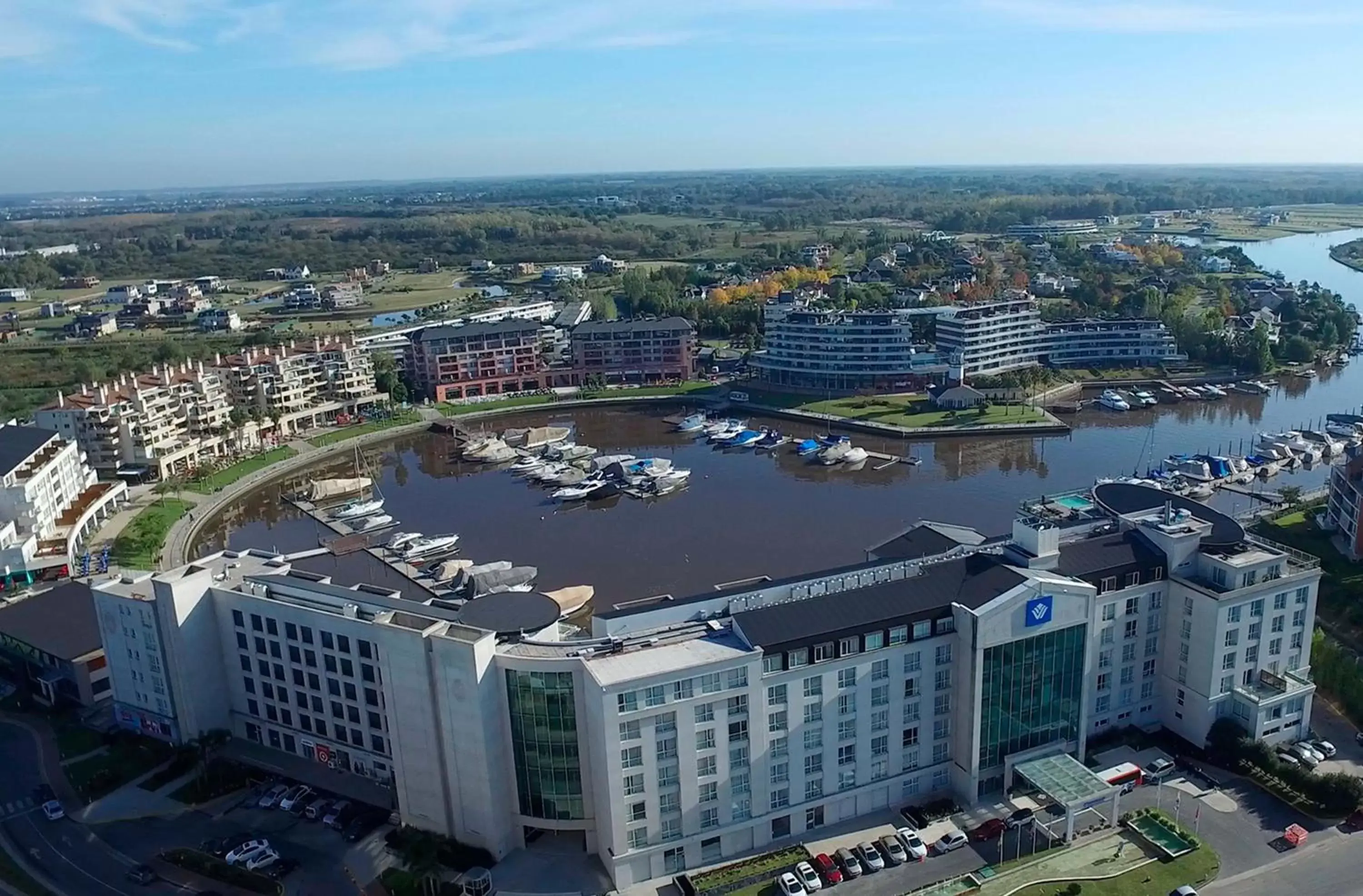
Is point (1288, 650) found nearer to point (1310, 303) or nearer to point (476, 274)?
point (1310, 303)

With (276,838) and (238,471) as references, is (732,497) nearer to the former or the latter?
(238,471)

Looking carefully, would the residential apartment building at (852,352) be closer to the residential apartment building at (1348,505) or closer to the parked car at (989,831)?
the residential apartment building at (1348,505)

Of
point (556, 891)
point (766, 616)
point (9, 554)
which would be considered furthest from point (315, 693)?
point (9, 554)

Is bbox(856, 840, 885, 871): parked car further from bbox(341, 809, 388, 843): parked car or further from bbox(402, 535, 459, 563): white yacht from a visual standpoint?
bbox(402, 535, 459, 563): white yacht

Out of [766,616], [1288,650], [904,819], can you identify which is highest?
[766,616]

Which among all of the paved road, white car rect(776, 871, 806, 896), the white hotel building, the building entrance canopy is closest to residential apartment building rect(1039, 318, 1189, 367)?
the white hotel building

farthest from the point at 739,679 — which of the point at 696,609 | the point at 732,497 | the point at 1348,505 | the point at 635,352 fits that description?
the point at 635,352
